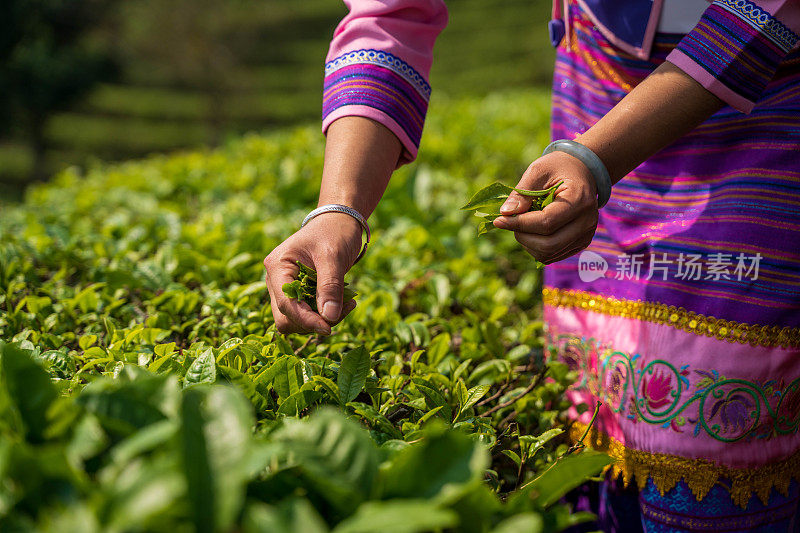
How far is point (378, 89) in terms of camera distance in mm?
1391

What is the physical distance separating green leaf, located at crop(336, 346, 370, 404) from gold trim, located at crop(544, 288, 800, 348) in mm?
692

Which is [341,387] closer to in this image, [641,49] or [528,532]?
[528,532]

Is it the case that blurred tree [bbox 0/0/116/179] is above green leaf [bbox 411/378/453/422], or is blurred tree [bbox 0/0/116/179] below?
above

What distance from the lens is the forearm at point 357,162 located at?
51.1 inches

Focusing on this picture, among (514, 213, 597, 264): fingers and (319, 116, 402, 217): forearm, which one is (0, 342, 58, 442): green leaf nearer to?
(319, 116, 402, 217): forearm

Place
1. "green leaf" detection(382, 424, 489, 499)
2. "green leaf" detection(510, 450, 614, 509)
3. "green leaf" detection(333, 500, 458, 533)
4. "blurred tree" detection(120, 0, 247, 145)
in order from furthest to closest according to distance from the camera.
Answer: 1. "blurred tree" detection(120, 0, 247, 145)
2. "green leaf" detection(510, 450, 614, 509)
3. "green leaf" detection(382, 424, 489, 499)
4. "green leaf" detection(333, 500, 458, 533)

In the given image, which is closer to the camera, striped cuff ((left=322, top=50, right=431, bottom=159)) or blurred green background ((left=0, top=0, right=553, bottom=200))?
striped cuff ((left=322, top=50, right=431, bottom=159))

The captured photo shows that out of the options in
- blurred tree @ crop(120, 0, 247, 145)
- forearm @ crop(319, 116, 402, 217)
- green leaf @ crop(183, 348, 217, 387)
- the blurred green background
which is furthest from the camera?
blurred tree @ crop(120, 0, 247, 145)

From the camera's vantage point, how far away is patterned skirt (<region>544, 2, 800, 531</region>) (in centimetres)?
133

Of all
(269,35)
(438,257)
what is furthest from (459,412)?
(269,35)

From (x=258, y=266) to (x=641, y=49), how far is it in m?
1.19

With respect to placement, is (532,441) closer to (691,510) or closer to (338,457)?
(691,510)

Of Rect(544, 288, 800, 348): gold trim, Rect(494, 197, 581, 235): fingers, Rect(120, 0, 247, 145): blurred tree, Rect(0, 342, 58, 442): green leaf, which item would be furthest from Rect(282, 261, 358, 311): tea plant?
Rect(120, 0, 247, 145): blurred tree

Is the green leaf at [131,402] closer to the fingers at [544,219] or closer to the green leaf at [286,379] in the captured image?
the green leaf at [286,379]
